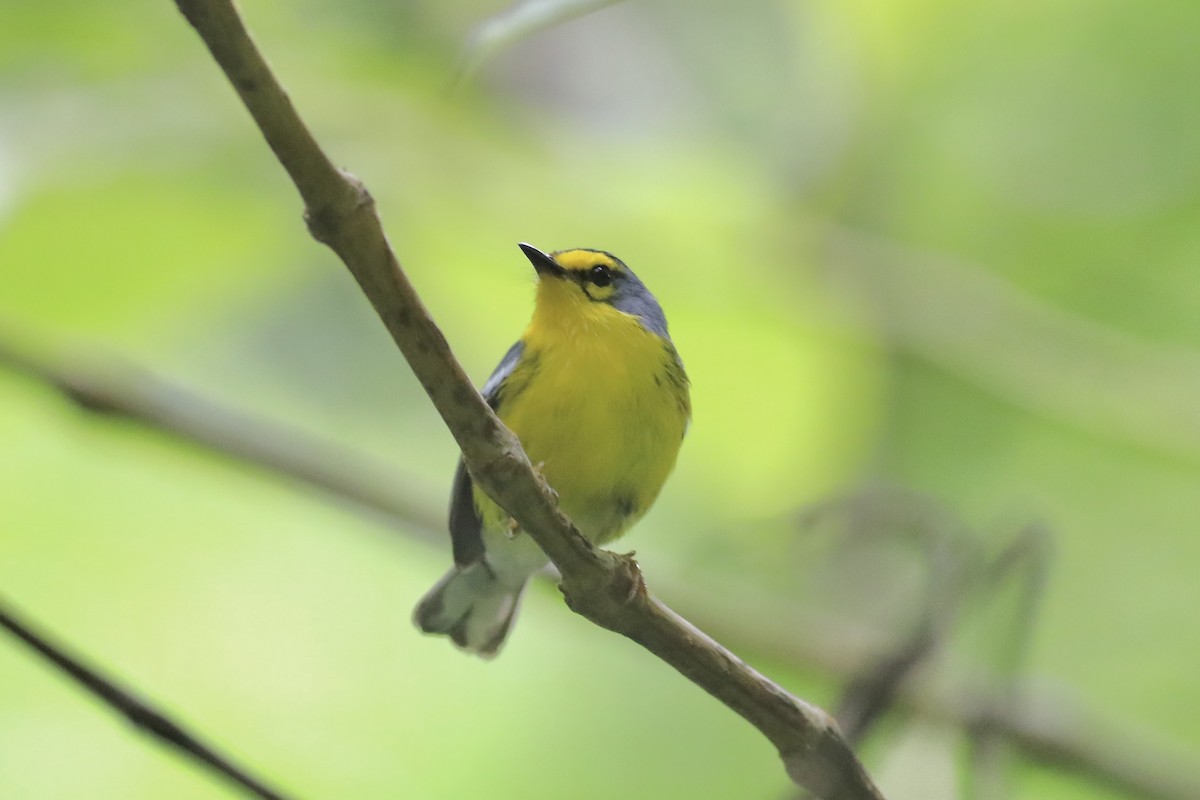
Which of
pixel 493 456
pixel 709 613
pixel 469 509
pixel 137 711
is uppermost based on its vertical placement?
pixel 709 613

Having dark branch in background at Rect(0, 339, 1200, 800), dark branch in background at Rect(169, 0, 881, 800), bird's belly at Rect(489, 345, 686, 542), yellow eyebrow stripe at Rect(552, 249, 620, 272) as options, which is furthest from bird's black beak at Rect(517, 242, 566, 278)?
dark branch in background at Rect(169, 0, 881, 800)

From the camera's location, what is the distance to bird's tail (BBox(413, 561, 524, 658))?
334 cm

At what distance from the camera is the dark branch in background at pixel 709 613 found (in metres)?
2.71

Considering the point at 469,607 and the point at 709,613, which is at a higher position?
the point at 709,613

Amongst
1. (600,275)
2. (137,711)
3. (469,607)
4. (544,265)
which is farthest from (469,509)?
(137,711)

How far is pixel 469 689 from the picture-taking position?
394cm

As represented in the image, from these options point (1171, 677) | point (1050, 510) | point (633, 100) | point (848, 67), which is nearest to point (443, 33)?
point (633, 100)

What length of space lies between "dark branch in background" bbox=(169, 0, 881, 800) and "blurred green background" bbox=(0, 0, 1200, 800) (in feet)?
4.67

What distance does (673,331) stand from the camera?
15.1ft

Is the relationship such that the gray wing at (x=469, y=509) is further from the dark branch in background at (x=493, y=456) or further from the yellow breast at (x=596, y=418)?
the dark branch in background at (x=493, y=456)

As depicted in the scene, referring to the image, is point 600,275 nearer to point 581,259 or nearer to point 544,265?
point 581,259

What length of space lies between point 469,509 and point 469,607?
1.06 feet

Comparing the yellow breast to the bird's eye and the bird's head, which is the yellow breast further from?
the bird's eye

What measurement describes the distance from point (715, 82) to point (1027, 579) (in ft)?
8.13
